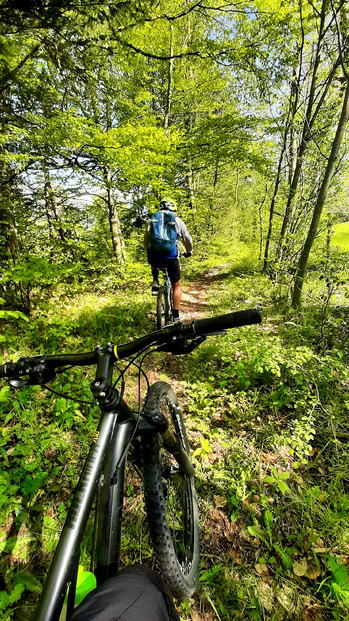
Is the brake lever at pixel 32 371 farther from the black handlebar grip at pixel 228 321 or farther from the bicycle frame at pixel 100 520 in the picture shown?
the black handlebar grip at pixel 228 321

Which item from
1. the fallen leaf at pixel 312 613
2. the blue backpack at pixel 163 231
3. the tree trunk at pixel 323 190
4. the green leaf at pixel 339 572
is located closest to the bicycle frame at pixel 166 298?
the blue backpack at pixel 163 231

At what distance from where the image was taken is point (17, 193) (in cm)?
648

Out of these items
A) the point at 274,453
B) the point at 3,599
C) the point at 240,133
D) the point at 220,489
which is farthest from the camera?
the point at 240,133

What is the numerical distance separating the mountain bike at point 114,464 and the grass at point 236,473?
42 cm

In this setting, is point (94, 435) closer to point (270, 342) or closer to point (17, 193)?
point (270, 342)

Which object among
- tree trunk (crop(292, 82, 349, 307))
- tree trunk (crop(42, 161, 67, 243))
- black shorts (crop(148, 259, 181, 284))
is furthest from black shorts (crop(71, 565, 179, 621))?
tree trunk (crop(42, 161, 67, 243))

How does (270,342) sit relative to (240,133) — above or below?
below

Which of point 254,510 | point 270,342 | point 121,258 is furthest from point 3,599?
point 121,258

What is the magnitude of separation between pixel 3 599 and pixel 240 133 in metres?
9.55

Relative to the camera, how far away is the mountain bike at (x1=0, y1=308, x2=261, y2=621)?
81cm

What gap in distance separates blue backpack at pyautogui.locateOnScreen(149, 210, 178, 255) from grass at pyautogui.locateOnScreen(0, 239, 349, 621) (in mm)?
1983

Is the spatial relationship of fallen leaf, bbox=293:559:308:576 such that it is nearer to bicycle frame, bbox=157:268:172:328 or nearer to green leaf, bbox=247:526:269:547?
green leaf, bbox=247:526:269:547

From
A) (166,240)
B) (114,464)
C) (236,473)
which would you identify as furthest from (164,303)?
(114,464)

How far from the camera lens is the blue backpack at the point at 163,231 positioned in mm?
4254
